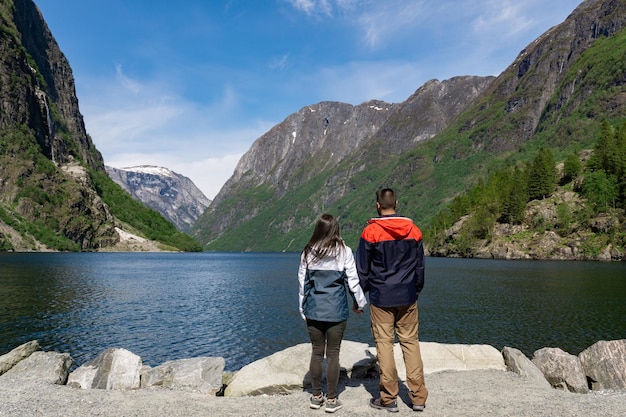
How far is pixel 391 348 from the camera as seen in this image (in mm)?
10984

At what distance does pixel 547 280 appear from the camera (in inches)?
2714

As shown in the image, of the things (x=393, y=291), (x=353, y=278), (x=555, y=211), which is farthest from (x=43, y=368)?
(x=555, y=211)

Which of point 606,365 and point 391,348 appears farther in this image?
point 606,365

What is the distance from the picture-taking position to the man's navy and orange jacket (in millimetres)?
10938

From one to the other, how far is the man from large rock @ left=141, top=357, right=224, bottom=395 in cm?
719

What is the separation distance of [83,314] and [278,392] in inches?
1418

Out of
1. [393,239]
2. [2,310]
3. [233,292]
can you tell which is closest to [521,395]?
[393,239]

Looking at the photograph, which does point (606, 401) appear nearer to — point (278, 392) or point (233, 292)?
point (278, 392)

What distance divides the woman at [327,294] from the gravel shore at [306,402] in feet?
3.87

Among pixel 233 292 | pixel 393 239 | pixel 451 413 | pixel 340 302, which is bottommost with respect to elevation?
pixel 233 292

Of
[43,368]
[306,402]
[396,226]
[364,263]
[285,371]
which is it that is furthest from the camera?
[43,368]

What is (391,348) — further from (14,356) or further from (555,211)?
(555,211)

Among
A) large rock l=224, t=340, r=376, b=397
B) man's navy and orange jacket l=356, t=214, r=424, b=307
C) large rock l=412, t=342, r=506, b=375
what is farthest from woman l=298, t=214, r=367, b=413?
large rock l=412, t=342, r=506, b=375

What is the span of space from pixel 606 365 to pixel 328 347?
39.9 ft
